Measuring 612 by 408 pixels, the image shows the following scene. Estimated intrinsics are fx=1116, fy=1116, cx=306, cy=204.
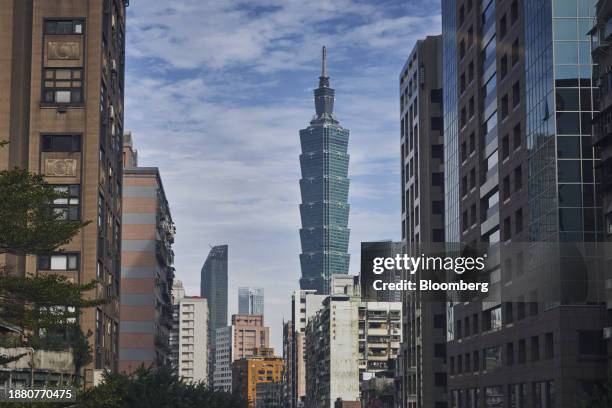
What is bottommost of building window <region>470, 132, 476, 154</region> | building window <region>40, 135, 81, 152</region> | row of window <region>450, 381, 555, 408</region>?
row of window <region>450, 381, 555, 408</region>

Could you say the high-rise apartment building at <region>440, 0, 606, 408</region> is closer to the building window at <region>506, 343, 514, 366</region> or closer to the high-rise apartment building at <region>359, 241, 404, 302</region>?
the building window at <region>506, 343, 514, 366</region>


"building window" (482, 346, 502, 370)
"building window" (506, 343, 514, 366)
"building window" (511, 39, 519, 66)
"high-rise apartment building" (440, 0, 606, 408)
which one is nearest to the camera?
"high-rise apartment building" (440, 0, 606, 408)

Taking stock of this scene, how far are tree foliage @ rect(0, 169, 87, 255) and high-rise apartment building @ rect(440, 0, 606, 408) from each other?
46.9 meters

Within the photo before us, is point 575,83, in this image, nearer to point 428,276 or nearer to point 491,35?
point 491,35

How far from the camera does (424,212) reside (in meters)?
142

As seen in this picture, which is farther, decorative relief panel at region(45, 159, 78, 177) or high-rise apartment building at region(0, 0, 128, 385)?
decorative relief panel at region(45, 159, 78, 177)

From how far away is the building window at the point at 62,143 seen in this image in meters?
87.1

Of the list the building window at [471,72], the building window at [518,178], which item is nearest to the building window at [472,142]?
the building window at [471,72]

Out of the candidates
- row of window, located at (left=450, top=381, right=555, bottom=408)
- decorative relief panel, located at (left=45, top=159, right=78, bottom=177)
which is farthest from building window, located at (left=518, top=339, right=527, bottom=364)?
decorative relief panel, located at (left=45, top=159, right=78, bottom=177)

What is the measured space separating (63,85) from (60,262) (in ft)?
45.7

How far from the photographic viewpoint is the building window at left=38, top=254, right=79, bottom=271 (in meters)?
85.7

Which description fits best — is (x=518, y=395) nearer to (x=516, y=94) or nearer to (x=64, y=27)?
(x=516, y=94)

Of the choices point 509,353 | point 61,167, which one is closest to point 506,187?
point 509,353

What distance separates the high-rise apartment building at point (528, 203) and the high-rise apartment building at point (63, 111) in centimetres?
3364
